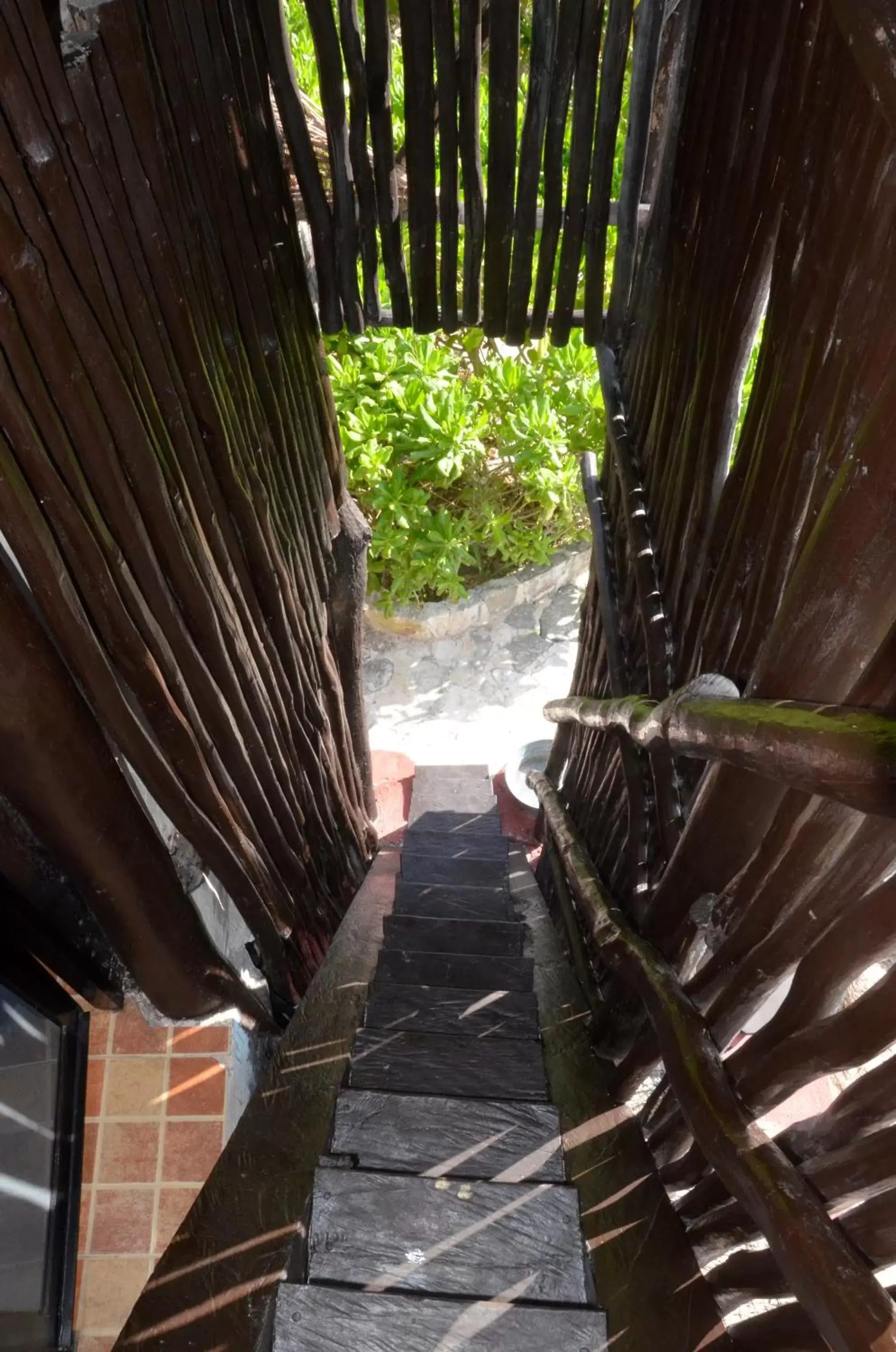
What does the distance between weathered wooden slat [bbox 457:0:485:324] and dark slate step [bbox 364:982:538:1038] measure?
240 centimetres

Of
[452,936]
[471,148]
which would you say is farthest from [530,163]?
[452,936]

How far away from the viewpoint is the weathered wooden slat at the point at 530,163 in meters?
2.60

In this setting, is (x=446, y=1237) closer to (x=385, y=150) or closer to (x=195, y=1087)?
(x=195, y=1087)

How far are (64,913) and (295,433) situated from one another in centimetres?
173

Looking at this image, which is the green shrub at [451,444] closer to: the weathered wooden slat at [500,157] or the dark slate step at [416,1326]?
the weathered wooden slat at [500,157]

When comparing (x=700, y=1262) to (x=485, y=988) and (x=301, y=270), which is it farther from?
(x=301, y=270)

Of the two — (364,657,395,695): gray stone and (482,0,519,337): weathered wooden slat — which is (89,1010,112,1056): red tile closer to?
(482,0,519,337): weathered wooden slat

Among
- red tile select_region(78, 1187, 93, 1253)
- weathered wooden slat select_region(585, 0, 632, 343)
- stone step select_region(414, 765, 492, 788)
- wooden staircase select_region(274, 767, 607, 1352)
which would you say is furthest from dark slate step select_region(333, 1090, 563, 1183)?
stone step select_region(414, 765, 492, 788)

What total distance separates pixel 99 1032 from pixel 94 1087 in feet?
0.41

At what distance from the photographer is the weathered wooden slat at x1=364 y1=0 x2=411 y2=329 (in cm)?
263

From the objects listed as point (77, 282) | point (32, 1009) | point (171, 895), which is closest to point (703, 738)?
point (171, 895)

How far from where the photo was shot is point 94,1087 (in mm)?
2262

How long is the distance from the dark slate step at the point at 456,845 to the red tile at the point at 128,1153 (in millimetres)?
1944

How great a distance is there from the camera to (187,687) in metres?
2.01
